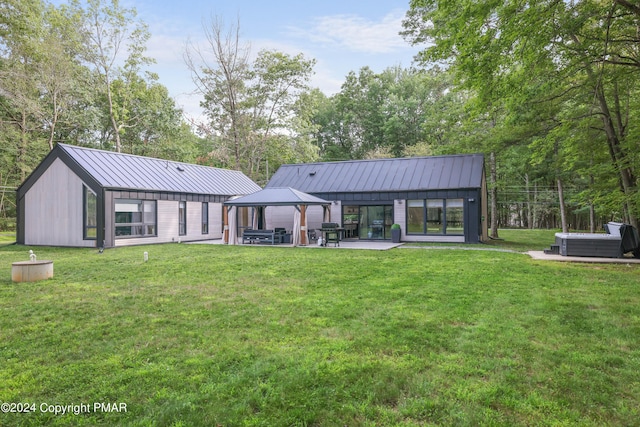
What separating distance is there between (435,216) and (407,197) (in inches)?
57.6

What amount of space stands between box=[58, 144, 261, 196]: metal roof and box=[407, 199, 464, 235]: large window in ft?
30.5

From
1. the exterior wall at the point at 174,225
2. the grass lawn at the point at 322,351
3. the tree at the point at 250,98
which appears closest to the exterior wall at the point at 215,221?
the exterior wall at the point at 174,225

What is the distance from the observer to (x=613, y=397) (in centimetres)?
281

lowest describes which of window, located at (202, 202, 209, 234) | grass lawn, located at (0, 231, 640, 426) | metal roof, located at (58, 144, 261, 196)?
grass lawn, located at (0, 231, 640, 426)

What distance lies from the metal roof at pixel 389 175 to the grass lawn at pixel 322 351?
32.2ft

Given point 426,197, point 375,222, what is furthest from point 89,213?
point 426,197

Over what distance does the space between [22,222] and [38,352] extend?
1457cm

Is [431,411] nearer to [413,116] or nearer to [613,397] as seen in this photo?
[613,397]

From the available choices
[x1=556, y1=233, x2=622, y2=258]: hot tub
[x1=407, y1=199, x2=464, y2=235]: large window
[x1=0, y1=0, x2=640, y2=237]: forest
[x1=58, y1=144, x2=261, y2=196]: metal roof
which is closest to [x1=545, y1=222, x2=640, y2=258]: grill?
[x1=556, y1=233, x2=622, y2=258]: hot tub

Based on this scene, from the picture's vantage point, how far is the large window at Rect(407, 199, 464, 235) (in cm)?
1631

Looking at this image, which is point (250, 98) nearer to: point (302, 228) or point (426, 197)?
point (302, 228)

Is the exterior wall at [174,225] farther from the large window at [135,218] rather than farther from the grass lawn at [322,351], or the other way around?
the grass lawn at [322,351]

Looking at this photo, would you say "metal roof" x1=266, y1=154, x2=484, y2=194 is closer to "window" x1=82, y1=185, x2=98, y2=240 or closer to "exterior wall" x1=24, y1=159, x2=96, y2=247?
"window" x1=82, y1=185, x2=98, y2=240

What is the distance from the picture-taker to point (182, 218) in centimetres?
1736
